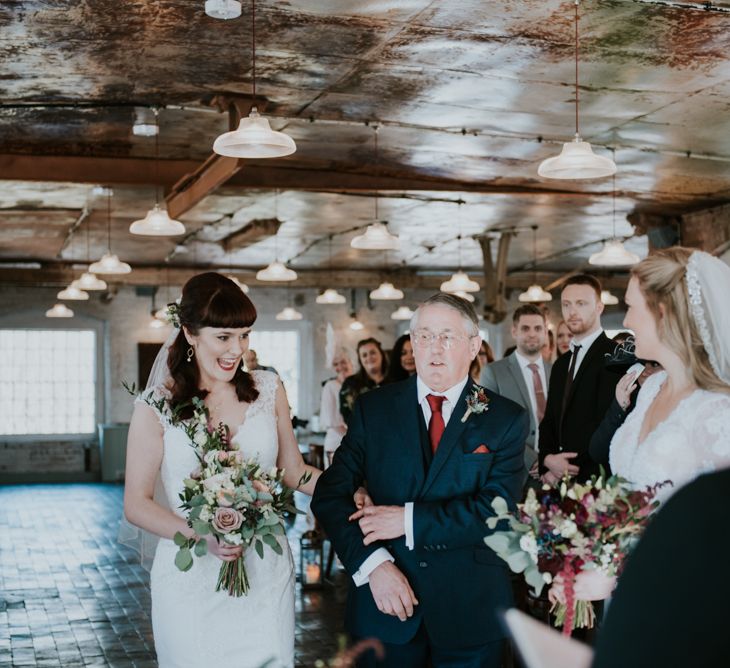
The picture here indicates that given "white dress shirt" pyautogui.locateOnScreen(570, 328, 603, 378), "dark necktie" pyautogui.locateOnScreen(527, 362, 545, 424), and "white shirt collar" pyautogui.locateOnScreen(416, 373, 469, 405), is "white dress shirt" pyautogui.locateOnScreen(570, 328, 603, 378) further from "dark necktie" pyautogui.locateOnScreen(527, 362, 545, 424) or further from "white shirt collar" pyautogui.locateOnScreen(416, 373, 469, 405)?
"white shirt collar" pyautogui.locateOnScreen(416, 373, 469, 405)

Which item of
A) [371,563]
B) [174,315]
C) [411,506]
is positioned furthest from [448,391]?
[174,315]

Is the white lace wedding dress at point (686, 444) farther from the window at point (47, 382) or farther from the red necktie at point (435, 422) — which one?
the window at point (47, 382)

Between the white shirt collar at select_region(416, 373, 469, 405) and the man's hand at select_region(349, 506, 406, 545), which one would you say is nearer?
the man's hand at select_region(349, 506, 406, 545)

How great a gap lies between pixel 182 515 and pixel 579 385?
2.59 m

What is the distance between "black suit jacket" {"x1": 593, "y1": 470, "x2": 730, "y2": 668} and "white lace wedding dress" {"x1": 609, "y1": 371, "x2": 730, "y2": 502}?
67.8 inches

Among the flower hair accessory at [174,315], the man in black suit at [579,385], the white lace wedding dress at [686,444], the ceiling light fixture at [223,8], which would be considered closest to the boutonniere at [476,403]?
the white lace wedding dress at [686,444]

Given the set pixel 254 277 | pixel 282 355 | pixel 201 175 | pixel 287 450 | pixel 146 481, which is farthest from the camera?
pixel 282 355

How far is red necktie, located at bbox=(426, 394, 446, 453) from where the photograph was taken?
11.1 ft

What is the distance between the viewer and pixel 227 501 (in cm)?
340

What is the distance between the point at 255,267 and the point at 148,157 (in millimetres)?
10010

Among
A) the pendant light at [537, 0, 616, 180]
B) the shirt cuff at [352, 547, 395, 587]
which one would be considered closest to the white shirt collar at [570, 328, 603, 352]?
the pendant light at [537, 0, 616, 180]

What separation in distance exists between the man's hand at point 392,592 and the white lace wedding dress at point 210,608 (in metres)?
0.59

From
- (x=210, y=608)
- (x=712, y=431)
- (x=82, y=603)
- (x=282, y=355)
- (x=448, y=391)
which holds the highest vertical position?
(x=282, y=355)

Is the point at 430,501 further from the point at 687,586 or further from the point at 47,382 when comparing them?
the point at 47,382
